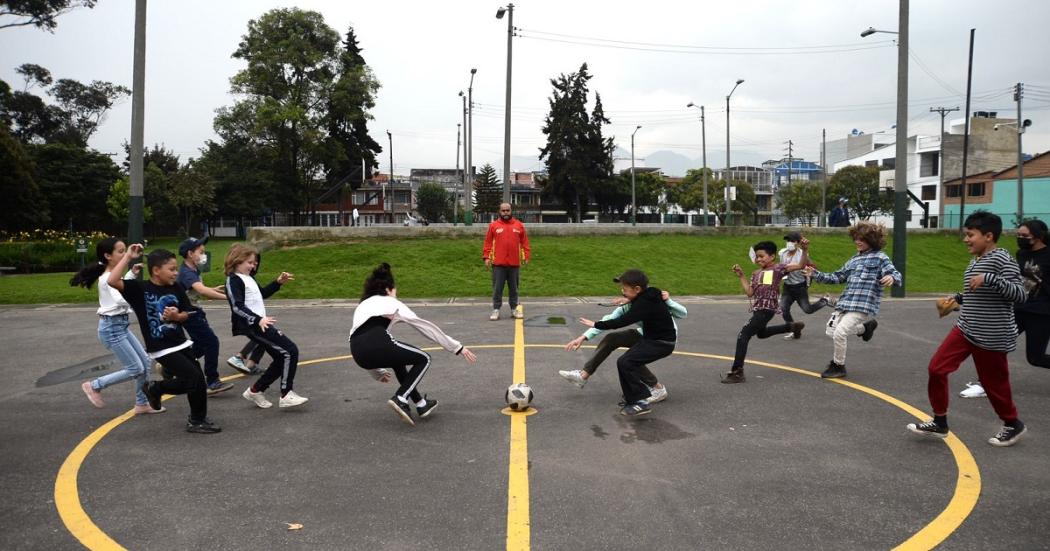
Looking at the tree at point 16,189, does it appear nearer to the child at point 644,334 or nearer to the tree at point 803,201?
the child at point 644,334

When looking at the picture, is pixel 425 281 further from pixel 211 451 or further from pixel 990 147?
pixel 990 147

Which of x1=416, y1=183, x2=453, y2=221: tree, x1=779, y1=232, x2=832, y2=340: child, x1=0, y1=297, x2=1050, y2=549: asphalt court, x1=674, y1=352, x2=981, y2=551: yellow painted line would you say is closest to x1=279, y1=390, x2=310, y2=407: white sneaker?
x1=0, y1=297, x2=1050, y2=549: asphalt court

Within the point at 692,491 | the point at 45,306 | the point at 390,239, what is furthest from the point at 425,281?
the point at 692,491

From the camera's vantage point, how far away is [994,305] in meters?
5.18

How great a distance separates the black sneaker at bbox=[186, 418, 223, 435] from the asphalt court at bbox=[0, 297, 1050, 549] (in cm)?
10

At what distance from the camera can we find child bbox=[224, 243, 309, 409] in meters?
6.20

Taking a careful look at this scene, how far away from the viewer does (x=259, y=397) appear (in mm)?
6395

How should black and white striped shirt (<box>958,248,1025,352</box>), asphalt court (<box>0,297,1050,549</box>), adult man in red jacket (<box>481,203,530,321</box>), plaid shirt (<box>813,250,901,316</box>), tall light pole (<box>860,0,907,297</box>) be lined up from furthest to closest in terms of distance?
tall light pole (<box>860,0,907,297</box>) < adult man in red jacket (<box>481,203,530,321</box>) < plaid shirt (<box>813,250,901,316</box>) < black and white striped shirt (<box>958,248,1025,352</box>) < asphalt court (<box>0,297,1050,549</box>)

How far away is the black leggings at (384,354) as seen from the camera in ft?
18.7

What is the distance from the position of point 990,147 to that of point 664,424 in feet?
272

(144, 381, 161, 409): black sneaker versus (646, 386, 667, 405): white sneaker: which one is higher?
(144, 381, 161, 409): black sneaker

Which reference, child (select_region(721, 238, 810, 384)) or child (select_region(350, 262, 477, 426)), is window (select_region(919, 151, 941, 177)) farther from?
child (select_region(350, 262, 477, 426))

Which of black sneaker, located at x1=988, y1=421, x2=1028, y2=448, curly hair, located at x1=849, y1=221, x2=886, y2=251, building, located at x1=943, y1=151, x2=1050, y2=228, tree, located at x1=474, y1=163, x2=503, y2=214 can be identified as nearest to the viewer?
black sneaker, located at x1=988, y1=421, x2=1028, y2=448

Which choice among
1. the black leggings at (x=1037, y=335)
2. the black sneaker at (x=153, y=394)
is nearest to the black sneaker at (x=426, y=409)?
the black sneaker at (x=153, y=394)
